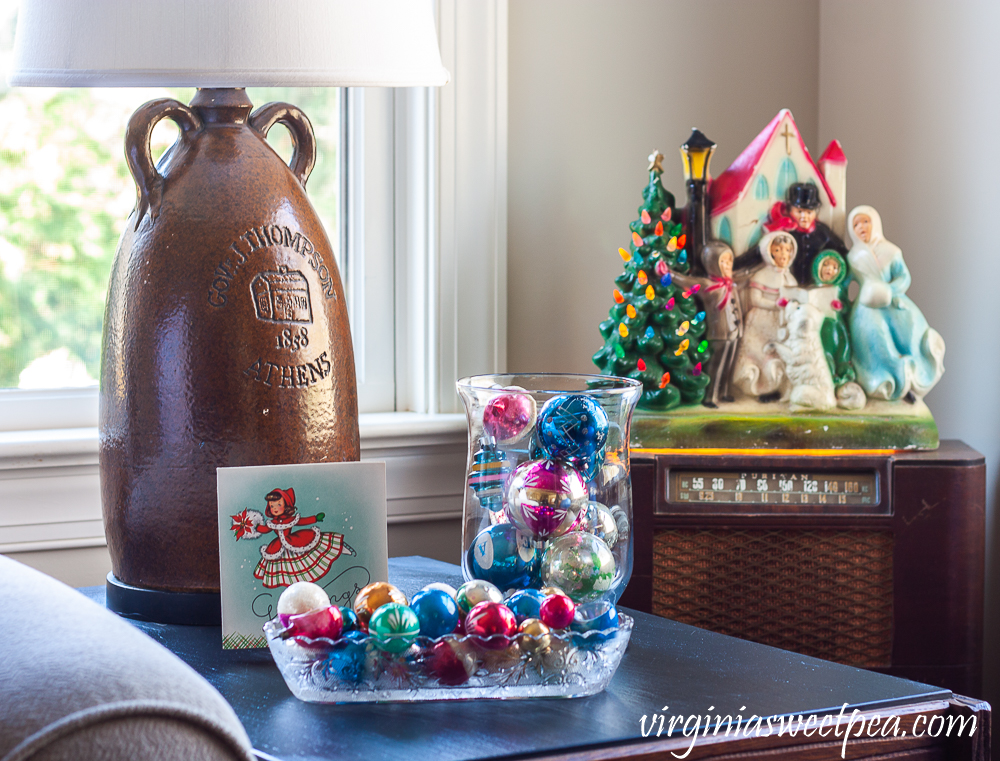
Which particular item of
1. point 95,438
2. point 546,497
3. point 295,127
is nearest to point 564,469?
point 546,497

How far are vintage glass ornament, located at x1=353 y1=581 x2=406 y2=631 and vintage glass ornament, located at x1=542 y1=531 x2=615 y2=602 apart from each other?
120 mm

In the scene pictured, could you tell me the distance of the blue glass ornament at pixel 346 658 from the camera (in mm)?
696

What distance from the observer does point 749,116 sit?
1.77 m

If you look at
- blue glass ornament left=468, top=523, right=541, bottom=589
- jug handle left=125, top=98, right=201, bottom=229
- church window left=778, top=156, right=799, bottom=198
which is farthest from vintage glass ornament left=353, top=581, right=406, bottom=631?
church window left=778, top=156, right=799, bottom=198

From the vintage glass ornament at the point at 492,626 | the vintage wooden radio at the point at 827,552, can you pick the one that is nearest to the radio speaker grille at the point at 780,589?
the vintage wooden radio at the point at 827,552

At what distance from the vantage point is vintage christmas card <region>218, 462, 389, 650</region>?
843mm

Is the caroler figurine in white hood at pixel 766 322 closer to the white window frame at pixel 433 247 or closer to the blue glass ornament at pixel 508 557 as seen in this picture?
the white window frame at pixel 433 247

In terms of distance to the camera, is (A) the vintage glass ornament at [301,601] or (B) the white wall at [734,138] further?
(B) the white wall at [734,138]

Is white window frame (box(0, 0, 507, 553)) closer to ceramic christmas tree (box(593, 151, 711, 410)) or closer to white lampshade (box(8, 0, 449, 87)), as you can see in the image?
ceramic christmas tree (box(593, 151, 711, 410))

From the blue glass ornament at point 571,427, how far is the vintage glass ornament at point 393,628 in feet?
0.62

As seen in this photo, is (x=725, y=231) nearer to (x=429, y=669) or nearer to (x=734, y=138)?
(x=734, y=138)

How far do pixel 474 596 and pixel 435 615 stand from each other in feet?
0.16

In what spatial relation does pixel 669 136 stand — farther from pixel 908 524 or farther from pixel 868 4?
pixel 908 524

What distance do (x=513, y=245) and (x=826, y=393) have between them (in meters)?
0.56
